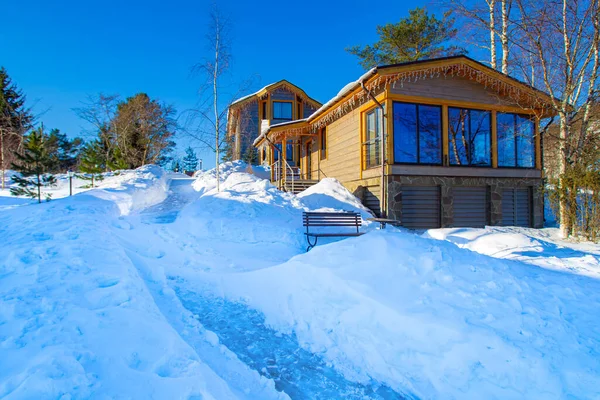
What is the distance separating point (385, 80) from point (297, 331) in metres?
9.00

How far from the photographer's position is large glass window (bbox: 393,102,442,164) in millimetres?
10898

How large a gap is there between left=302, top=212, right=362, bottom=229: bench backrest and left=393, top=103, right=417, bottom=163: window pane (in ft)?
9.61

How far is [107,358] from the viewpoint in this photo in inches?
91.7

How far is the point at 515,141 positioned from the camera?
12.6 metres

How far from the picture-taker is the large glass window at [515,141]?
1245 cm

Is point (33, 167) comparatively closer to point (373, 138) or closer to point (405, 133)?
point (373, 138)

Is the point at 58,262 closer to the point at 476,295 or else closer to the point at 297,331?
the point at 297,331

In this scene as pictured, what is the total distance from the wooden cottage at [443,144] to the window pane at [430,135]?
0.04 metres

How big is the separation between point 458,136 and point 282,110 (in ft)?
57.0

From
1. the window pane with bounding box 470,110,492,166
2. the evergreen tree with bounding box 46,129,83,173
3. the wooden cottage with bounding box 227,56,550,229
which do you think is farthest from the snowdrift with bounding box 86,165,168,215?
the evergreen tree with bounding box 46,129,83,173

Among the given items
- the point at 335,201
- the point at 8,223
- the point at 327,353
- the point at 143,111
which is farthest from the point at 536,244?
the point at 143,111

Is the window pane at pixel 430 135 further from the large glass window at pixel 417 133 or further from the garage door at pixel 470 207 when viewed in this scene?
the garage door at pixel 470 207

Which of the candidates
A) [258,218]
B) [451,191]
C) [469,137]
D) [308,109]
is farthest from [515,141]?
[308,109]

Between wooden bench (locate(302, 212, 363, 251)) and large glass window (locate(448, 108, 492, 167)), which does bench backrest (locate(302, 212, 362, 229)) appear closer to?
wooden bench (locate(302, 212, 363, 251))
